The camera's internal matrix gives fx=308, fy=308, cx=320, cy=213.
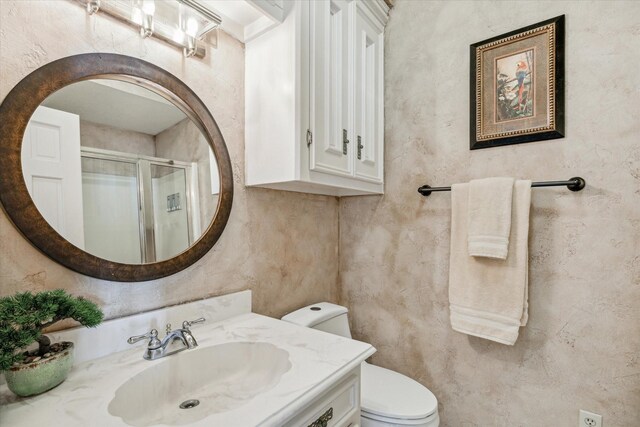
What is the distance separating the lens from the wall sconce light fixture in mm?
974

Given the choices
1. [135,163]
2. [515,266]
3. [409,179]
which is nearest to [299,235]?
[409,179]

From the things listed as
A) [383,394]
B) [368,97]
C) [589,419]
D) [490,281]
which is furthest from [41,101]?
[589,419]

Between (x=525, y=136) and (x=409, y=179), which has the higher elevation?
(x=525, y=136)

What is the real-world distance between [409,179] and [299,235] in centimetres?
65

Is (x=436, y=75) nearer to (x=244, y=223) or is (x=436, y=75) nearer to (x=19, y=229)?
(x=244, y=223)

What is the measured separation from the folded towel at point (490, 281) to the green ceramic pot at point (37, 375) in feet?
4.59

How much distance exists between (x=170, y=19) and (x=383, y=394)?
166 cm

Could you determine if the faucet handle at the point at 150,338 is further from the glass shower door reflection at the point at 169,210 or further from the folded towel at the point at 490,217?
the folded towel at the point at 490,217

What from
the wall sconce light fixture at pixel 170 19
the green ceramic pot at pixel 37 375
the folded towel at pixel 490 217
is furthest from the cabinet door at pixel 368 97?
the green ceramic pot at pixel 37 375

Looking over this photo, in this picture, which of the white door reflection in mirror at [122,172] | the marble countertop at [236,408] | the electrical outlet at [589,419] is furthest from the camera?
the electrical outlet at [589,419]

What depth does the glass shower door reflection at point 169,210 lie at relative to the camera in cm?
105

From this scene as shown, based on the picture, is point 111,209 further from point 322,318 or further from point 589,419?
point 589,419

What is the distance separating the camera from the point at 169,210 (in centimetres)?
109

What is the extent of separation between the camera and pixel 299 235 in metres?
1.63
